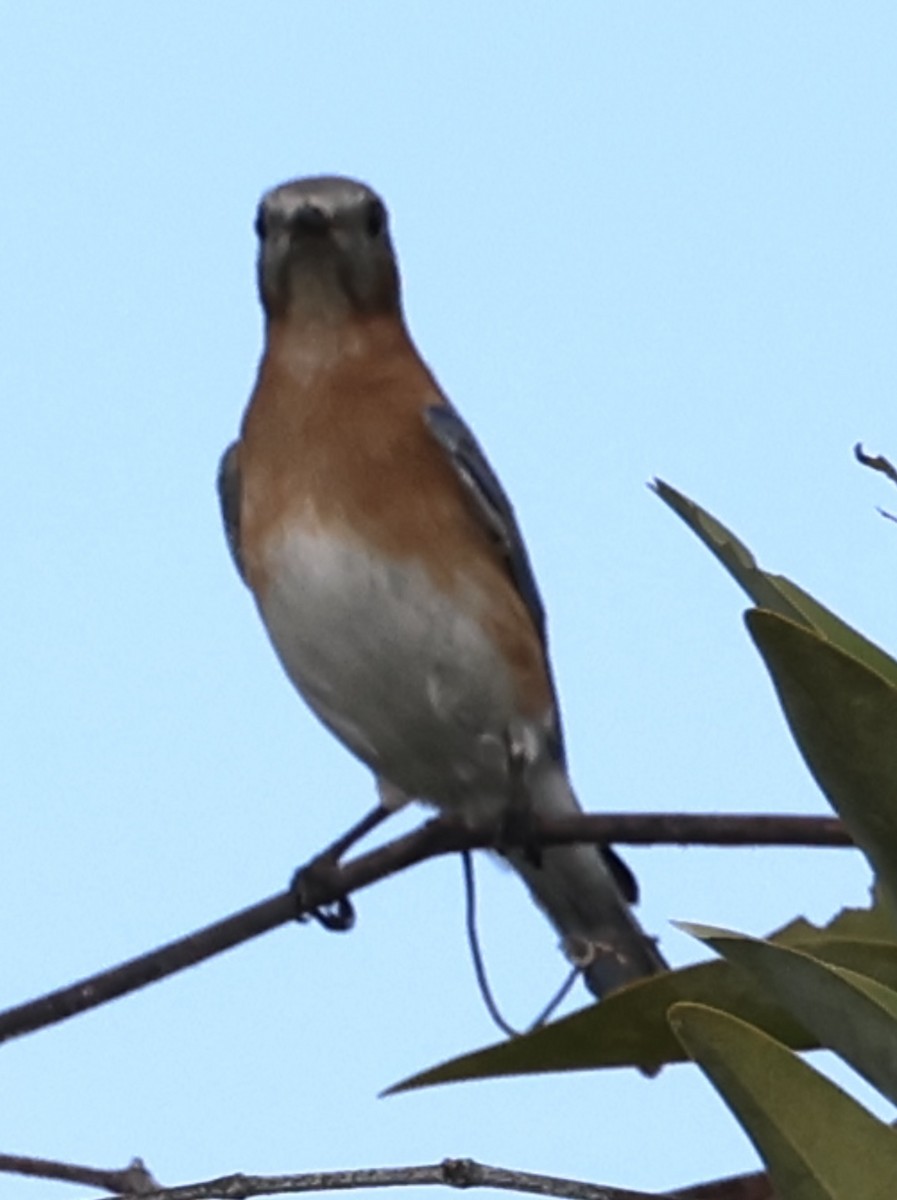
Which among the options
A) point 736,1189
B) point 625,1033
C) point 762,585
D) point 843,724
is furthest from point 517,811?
point 843,724

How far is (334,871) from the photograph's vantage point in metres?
2.93

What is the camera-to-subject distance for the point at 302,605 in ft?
13.0

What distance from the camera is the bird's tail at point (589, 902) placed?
14.6 ft

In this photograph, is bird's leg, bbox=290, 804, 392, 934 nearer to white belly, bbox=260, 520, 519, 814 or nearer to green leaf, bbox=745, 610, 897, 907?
white belly, bbox=260, 520, 519, 814

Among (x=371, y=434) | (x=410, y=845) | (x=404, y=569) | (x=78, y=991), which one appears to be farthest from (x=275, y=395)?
(x=78, y=991)

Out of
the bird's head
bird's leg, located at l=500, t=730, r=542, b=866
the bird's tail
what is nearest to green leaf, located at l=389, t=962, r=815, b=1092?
bird's leg, located at l=500, t=730, r=542, b=866

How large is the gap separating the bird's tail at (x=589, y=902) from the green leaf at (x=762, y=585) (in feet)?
7.58

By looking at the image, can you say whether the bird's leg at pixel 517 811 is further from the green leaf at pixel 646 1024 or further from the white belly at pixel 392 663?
the green leaf at pixel 646 1024

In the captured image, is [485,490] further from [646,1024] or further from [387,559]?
[646,1024]

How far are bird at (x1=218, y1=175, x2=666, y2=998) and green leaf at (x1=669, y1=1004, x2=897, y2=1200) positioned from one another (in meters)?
2.11

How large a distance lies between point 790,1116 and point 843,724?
0.97ft

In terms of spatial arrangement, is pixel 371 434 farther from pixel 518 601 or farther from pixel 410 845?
pixel 410 845

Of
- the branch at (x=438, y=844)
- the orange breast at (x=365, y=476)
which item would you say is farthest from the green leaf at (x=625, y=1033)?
the orange breast at (x=365, y=476)

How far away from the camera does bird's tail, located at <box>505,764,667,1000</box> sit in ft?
14.6
